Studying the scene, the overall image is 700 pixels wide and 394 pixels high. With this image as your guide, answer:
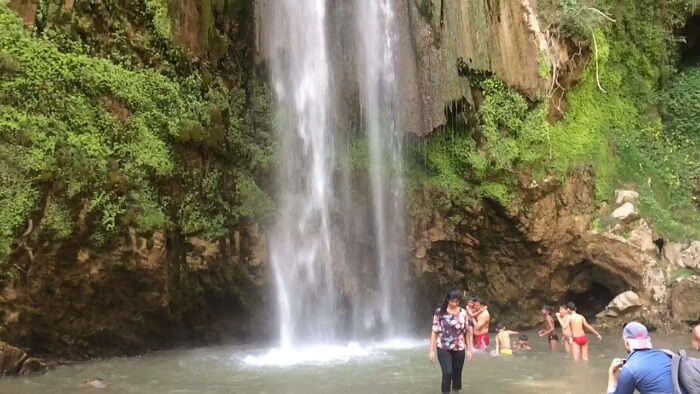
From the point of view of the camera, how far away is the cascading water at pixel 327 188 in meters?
13.1

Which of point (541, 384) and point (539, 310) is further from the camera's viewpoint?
point (539, 310)

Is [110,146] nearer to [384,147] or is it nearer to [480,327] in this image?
[384,147]

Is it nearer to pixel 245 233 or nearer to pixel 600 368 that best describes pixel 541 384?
pixel 600 368

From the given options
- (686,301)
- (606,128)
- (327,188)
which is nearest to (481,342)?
(327,188)

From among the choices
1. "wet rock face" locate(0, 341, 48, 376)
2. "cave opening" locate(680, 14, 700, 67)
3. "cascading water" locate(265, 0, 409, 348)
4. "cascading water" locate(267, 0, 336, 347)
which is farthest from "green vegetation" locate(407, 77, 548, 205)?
"wet rock face" locate(0, 341, 48, 376)

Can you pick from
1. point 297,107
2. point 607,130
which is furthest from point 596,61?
point 297,107

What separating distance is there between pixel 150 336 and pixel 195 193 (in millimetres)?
2796

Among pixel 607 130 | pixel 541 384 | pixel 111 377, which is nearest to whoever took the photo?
pixel 541 384

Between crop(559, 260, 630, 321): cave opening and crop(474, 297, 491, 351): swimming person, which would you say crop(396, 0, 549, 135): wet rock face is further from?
crop(474, 297, 491, 351): swimming person

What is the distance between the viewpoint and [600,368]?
9.62 m

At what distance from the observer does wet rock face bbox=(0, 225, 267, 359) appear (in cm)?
999

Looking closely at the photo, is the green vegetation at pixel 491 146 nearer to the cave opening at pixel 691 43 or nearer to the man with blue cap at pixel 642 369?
the cave opening at pixel 691 43

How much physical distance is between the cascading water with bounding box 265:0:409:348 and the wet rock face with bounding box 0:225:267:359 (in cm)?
82

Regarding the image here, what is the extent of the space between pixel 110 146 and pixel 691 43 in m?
16.1
